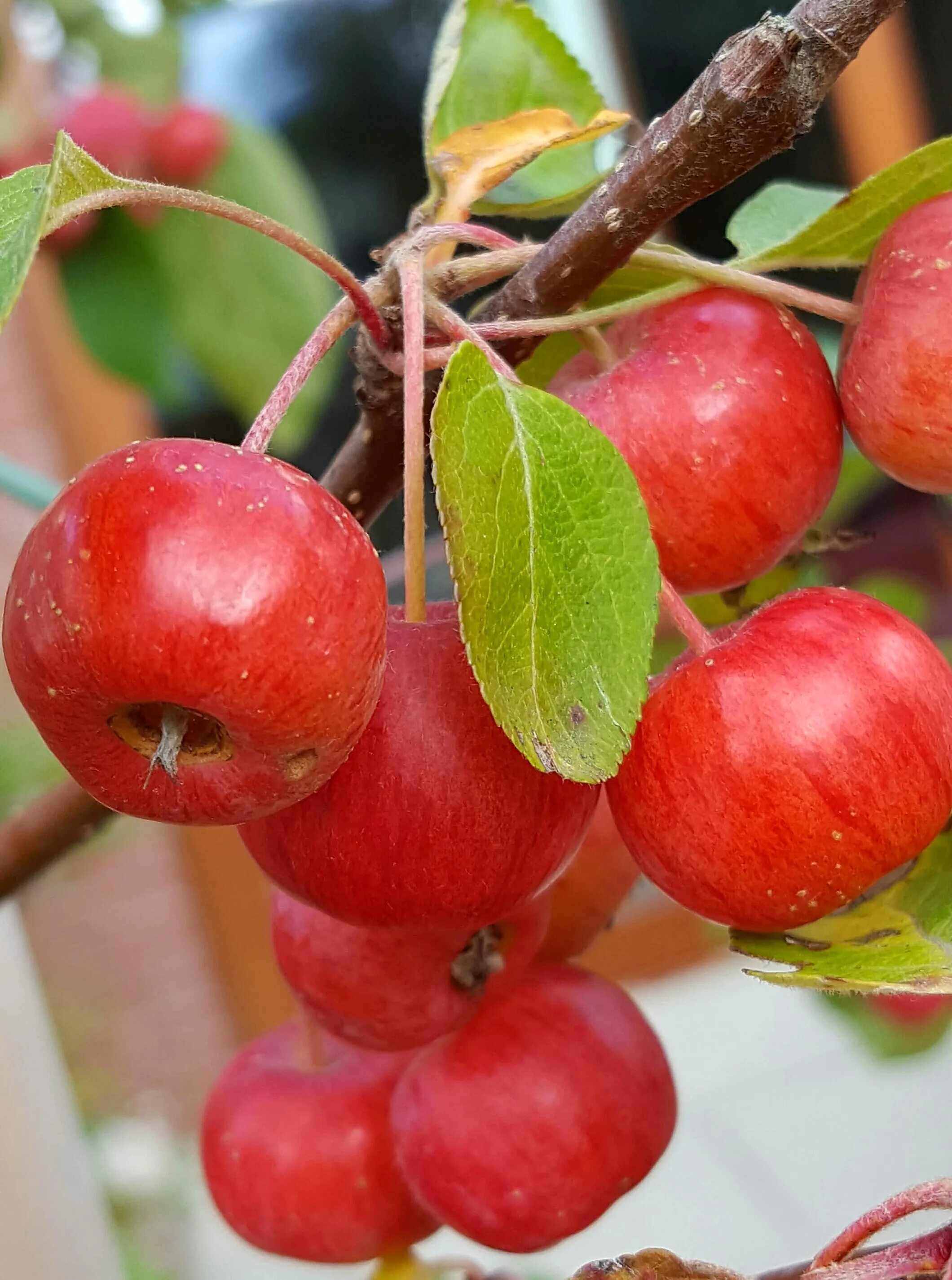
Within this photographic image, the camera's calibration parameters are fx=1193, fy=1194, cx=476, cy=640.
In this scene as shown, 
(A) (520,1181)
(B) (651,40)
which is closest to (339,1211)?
(A) (520,1181)

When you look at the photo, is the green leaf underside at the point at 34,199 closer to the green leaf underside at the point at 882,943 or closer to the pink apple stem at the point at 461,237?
the pink apple stem at the point at 461,237

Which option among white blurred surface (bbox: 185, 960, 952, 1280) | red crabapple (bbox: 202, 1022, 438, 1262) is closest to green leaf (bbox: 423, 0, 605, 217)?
red crabapple (bbox: 202, 1022, 438, 1262)

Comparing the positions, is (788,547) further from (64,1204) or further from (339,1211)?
(64,1204)

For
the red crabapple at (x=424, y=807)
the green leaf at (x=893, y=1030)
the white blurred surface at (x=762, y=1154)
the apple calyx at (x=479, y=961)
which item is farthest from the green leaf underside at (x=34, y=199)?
the white blurred surface at (x=762, y=1154)

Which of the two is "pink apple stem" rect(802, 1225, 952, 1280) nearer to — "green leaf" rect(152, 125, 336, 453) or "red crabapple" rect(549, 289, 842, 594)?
"red crabapple" rect(549, 289, 842, 594)

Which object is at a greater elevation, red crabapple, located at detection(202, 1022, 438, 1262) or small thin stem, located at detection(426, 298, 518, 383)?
small thin stem, located at detection(426, 298, 518, 383)

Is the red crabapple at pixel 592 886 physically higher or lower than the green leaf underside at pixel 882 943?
lower

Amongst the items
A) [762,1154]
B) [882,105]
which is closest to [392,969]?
[762,1154]
